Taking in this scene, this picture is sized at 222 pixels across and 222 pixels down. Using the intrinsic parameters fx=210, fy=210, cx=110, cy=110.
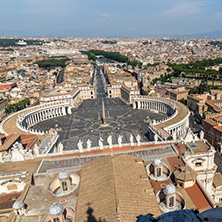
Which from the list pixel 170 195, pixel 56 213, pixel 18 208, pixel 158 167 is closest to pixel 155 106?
pixel 158 167

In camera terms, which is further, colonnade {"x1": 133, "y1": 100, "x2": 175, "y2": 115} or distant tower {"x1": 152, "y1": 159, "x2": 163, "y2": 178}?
colonnade {"x1": 133, "y1": 100, "x2": 175, "y2": 115}

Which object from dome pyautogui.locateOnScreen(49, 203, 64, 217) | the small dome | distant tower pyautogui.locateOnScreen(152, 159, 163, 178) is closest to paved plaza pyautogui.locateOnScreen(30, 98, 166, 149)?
distant tower pyautogui.locateOnScreen(152, 159, 163, 178)

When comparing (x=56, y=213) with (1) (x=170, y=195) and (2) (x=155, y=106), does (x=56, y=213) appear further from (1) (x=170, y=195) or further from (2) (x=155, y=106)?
(2) (x=155, y=106)

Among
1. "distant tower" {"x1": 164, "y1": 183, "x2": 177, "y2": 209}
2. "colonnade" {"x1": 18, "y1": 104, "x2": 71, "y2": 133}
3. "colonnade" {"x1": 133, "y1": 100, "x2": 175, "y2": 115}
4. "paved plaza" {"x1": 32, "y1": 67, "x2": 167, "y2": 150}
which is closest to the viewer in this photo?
"distant tower" {"x1": 164, "y1": 183, "x2": 177, "y2": 209}

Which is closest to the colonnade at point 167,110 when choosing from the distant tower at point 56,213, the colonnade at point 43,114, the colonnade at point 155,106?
the colonnade at point 155,106

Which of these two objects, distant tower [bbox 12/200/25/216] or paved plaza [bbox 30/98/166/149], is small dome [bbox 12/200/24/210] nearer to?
distant tower [bbox 12/200/25/216]

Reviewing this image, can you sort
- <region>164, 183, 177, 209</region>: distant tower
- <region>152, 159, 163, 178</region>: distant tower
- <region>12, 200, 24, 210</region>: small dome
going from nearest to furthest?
<region>164, 183, 177, 209</region>: distant tower
<region>12, 200, 24, 210</region>: small dome
<region>152, 159, 163, 178</region>: distant tower

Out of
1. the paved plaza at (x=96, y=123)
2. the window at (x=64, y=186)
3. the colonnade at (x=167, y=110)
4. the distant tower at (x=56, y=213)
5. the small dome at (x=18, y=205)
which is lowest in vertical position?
the paved plaza at (x=96, y=123)

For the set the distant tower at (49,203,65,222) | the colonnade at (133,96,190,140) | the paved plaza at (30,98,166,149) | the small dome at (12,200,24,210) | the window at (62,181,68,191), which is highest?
the distant tower at (49,203,65,222)

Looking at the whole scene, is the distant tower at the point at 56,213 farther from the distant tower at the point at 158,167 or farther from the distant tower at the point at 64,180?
the distant tower at the point at 158,167

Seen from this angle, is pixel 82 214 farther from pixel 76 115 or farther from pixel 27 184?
pixel 76 115

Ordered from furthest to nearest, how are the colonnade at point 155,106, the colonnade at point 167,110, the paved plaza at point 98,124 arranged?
the colonnade at point 155,106 → the paved plaza at point 98,124 → the colonnade at point 167,110

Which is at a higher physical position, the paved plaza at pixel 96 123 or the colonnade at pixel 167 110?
the colonnade at pixel 167 110
